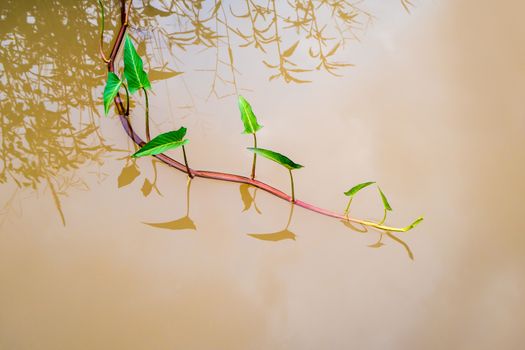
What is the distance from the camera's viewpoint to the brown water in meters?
0.68

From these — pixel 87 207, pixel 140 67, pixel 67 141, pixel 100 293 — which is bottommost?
pixel 100 293

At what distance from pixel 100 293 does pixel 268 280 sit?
0.88 feet

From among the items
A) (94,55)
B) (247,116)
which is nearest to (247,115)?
(247,116)

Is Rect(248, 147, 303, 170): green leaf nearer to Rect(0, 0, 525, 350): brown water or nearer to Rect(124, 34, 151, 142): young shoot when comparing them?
Rect(0, 0, 525, 350): brown water

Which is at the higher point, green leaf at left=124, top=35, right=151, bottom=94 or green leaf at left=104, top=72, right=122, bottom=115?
green leaf at left=124, top=35, right=151, bottom=94

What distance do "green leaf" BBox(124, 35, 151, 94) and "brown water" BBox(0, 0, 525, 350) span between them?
0.12m

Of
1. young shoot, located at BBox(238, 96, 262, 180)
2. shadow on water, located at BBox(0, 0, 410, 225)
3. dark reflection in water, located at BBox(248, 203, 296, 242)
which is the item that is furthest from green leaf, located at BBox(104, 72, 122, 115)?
dark reflection in water, located at BBox(248, 203, 296, 242)

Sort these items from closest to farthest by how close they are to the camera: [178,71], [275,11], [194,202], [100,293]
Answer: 1. [100,293]
2. [194,202]
3. [178,71]
4. [275,11]

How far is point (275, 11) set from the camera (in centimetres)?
107

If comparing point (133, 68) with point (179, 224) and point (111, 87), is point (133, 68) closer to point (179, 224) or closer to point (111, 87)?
point (111, 87)

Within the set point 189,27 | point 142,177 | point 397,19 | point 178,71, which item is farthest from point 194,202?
point 397,19

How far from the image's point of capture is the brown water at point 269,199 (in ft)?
2.22

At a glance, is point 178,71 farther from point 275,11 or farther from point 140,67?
point 275,11

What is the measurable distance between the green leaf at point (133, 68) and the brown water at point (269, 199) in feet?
0.39
